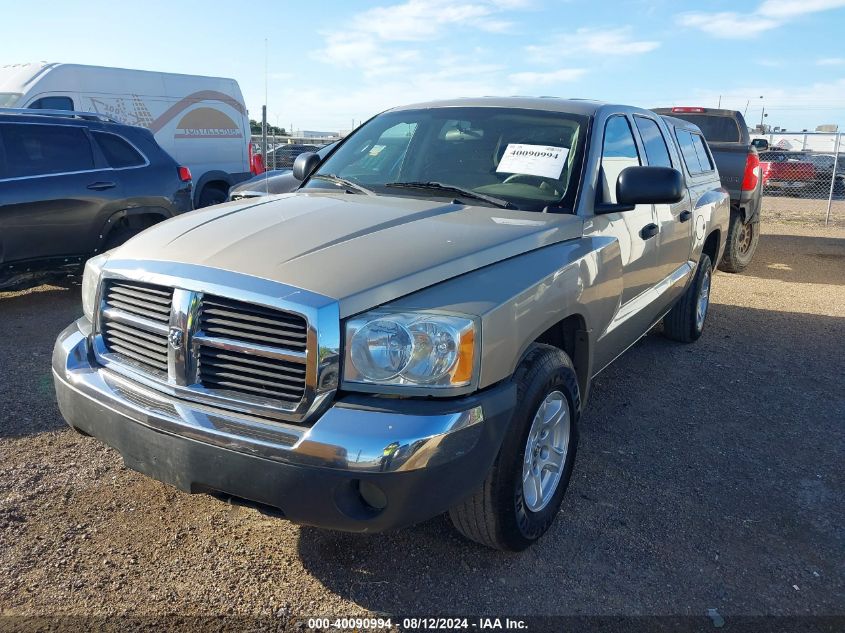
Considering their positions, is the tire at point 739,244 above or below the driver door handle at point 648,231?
below

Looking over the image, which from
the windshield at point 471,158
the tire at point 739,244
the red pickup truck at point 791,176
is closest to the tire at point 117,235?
the windshield at point 471,158

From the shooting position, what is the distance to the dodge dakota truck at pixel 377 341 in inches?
88.4

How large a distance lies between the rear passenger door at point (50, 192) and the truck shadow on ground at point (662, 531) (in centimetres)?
469

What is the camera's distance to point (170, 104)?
36.2 feet

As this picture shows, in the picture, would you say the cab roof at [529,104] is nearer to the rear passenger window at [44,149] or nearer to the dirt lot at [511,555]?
the dirt lot at [511,555]

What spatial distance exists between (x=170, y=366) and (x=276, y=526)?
3.32 feet

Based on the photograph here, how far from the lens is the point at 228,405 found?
7.77 ft

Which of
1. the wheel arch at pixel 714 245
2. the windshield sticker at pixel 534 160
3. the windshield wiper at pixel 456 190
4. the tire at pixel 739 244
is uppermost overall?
the windshield sticker at pixel 534 160

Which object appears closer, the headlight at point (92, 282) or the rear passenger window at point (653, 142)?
the headlight at point (92, 282)

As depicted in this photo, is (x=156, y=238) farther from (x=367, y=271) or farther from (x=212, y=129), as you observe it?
(x=212, y=129)

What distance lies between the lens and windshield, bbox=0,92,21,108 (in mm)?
9562

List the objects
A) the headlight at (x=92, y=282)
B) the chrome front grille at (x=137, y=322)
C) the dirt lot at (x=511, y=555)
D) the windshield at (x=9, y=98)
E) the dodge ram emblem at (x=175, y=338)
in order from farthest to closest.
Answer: the windshield at (x=9, y=98) < the headlight at (x=92, y=282) < the dirt lot at (x=511, y=555) < the chrome front grille at (x=137, y=322) < the dodge ram emblem at (x=175, y=338)

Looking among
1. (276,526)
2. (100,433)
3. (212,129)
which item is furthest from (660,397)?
(212,129)

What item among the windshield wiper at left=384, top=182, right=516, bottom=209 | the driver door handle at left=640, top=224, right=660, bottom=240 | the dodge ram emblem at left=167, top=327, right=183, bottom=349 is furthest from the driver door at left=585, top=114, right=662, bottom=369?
the dodge ram emblem at left=167, top=327, right=183, bottom=349
